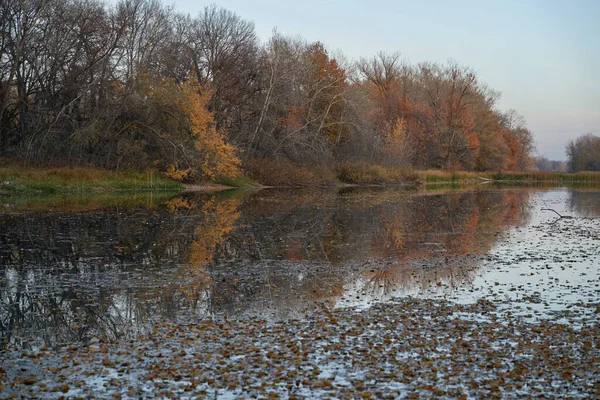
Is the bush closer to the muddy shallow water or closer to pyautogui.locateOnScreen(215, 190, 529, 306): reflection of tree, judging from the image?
pyautogui.locateOnScreen(215, 190, 529, 306): reflection of tree

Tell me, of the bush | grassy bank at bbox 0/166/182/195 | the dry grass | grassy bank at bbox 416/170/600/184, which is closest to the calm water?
grassy bank at bbox 0/166/182/195

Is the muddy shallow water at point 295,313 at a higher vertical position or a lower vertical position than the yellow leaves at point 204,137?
lower

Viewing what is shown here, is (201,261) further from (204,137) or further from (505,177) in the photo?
(505,177)

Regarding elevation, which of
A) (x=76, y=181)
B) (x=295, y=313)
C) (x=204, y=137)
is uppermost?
(x=204, y=137)

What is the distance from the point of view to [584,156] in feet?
379

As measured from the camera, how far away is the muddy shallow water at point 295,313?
728 cm

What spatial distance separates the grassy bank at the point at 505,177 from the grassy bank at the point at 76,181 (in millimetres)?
38023

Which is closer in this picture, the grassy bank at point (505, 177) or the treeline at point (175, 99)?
the treeline at point (175, 99)

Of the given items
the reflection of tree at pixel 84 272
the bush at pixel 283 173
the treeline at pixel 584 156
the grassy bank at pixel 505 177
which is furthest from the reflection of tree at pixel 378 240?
the treeline at pixel 584 156

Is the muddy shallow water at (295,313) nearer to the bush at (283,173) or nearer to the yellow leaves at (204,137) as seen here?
the yellow leaves at (204,137)

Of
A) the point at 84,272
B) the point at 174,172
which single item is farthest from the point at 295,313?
the point at 174,172

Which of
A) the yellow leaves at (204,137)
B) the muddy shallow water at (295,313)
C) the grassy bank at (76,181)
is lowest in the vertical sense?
the muddy shallow water at (295,313)

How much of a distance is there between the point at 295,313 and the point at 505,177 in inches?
3650

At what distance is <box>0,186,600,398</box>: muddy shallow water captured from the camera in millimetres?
7277
